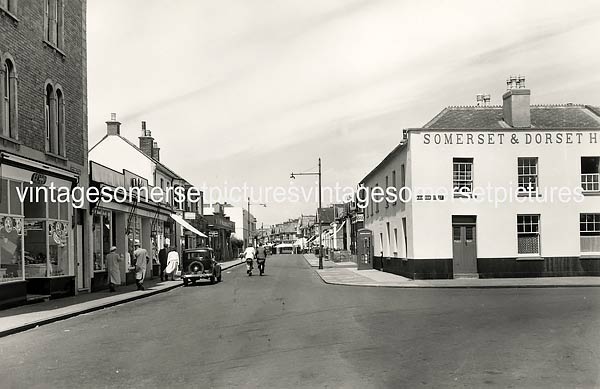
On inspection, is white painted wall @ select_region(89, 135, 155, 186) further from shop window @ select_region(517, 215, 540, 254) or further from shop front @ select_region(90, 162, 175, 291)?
shop window @ select_region(517, 215, 540, 254)

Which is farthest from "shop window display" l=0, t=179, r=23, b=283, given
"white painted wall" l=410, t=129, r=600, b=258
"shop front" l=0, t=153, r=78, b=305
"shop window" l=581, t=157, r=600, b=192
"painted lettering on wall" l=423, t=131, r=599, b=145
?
"shop window" l=581, t=157, r=600, b=192

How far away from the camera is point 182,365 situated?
841 cm

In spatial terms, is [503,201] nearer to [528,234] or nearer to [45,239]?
[528,234]

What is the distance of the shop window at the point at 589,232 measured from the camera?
2702 centimetres

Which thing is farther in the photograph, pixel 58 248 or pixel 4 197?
pixel 58 248

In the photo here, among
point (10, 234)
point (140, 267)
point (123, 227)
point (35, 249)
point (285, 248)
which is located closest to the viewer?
point (10, 234)

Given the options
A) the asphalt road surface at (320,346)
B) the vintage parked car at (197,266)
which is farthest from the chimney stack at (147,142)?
the asphalt road surface at (320,346)

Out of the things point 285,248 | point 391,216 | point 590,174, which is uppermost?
point 590,174

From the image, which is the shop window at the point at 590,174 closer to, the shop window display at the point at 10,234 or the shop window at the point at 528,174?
the shop window at the point at 528,174

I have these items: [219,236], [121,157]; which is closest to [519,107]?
[121,157]

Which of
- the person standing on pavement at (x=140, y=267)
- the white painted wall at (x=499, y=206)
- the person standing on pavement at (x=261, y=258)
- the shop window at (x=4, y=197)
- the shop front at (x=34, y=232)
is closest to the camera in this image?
the shop window at (x=4, y=197)

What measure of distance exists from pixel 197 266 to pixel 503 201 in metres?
13.7

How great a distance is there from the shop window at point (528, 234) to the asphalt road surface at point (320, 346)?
1040 cm

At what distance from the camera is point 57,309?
16.3m
